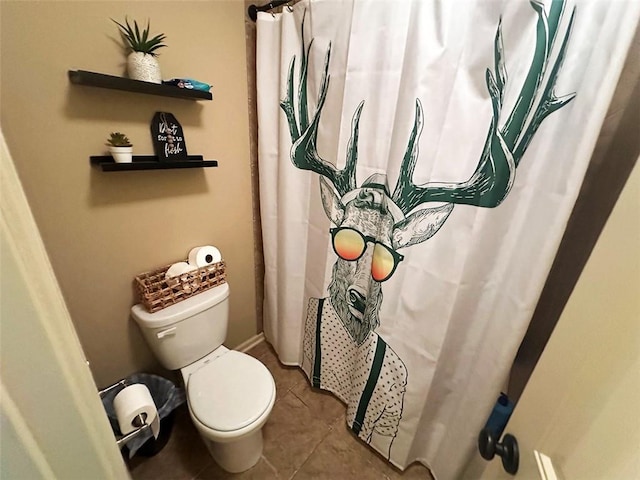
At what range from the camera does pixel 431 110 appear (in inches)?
32.8

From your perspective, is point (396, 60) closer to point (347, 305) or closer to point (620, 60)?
point (620, 60)

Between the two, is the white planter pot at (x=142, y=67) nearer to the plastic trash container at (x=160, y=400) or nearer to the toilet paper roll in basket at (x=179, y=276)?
the toilet paper roll in basket at (x=179, y=276)

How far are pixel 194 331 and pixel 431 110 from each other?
4.25ft

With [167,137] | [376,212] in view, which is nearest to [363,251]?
[376,212]

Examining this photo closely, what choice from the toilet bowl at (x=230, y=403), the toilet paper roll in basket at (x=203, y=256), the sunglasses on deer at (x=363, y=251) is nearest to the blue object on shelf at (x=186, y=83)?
the toilet paper roll in basket at (x=203, y=256)

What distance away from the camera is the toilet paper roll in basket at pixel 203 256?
4.23 feet

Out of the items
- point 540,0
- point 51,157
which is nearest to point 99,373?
point 51,157

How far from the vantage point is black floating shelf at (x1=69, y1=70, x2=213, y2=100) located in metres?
0.85

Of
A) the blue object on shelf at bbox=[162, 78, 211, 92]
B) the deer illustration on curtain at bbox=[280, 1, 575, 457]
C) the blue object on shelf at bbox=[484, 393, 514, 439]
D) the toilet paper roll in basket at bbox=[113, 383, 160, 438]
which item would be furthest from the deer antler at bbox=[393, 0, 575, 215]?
the toilet paper roll in basket at bbox=[113, 383, 160, 438]

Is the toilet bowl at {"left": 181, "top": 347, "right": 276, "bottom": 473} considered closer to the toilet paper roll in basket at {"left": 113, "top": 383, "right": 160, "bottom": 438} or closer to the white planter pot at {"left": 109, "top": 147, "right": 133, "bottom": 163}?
the toilet paper roll in basket at {"left": 113, "top": 383, "right": 160, "bottom": 438}

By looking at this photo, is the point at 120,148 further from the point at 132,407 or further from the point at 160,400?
the point at 160,400

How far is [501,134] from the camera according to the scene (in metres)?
0.74

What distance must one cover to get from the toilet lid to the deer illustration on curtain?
0.40 metres

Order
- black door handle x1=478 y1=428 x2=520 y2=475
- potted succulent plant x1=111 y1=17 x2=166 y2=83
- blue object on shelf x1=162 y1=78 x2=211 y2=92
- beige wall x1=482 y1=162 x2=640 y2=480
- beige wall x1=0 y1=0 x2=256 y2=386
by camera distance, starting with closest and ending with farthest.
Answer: beige wall x1=482 y1=162 x2=640 y2=480 < black door handle x1=478 y1=428 x2=520 y2=475 < beige wall x1=0 y1=0 x2=256 y2=386 < potted succulent plant x1=111 y1=17 x2=166 y2=83 < blue object on shelf x1=162 y1=78 x2=211 y2=92
